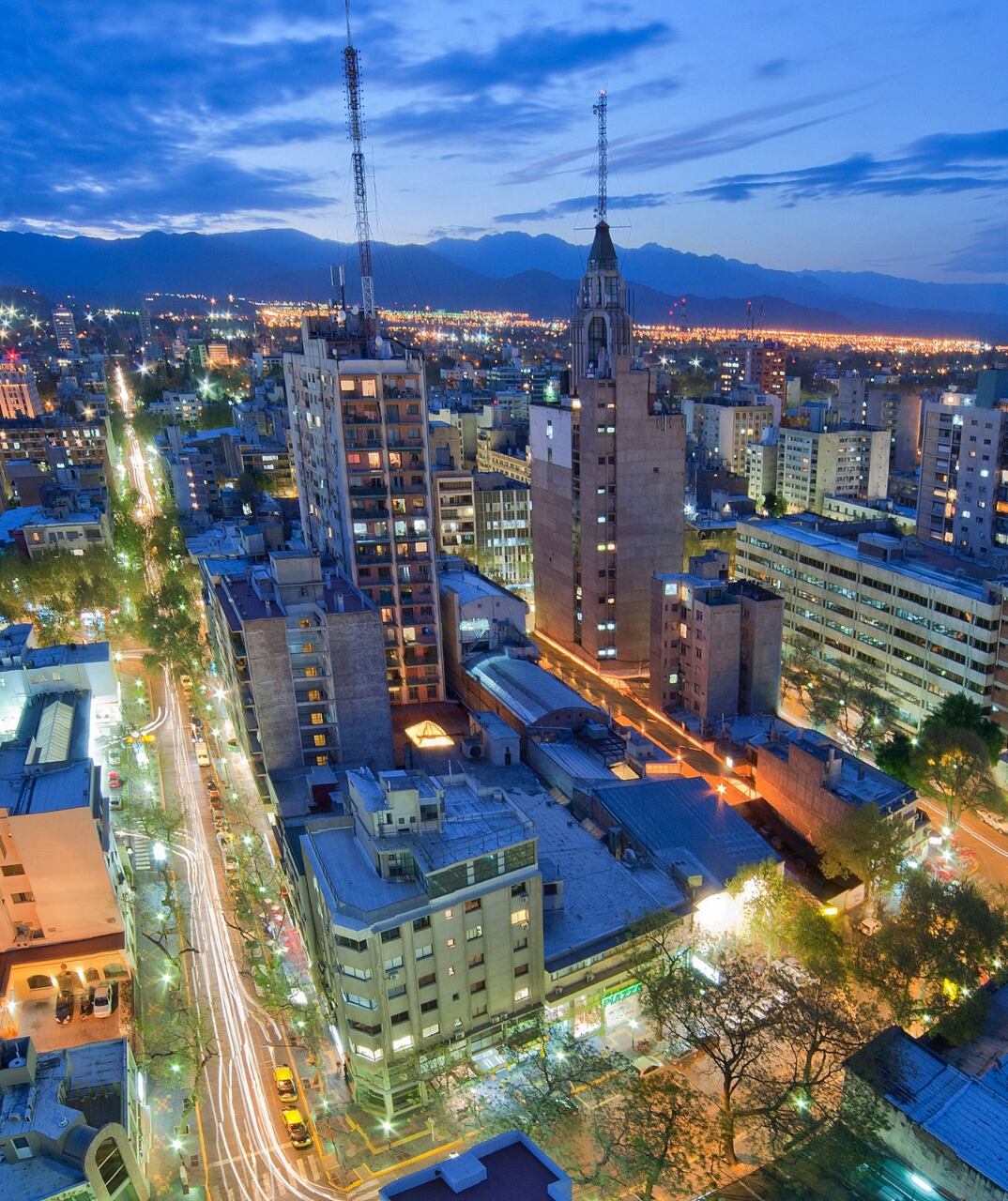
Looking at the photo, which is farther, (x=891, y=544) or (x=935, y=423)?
(x=935, y=423)

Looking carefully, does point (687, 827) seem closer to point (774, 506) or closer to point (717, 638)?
point (717, 638)

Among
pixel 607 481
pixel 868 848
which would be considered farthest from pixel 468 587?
pixel 868 848

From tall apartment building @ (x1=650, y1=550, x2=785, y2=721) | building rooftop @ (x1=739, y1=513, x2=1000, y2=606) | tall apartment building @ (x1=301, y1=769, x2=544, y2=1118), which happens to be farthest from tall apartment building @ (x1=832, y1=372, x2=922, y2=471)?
tall apartment building @ (x1=301, y1=769, x2=544, y2=1118)

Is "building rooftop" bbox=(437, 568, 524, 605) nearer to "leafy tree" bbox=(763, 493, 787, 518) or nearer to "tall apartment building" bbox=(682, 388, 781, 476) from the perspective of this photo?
"leafy tree" bbox=(763, 493, 787, 518)

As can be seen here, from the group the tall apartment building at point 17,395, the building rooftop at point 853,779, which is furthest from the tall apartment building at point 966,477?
the tall apartment building at point 17,395

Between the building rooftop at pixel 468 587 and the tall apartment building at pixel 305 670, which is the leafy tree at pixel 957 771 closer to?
the building rooftop at pixel 468 587

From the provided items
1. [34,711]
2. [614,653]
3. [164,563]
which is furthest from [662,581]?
[164,563]

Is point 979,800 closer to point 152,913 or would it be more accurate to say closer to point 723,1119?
point 723,1119
